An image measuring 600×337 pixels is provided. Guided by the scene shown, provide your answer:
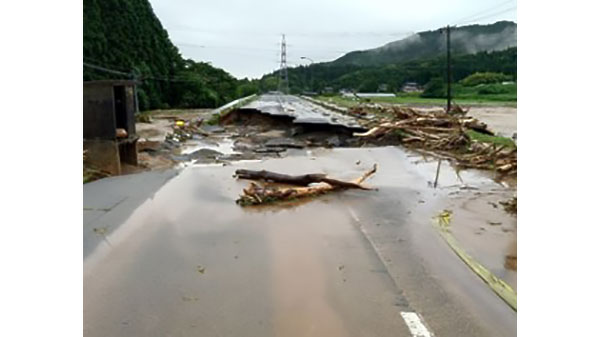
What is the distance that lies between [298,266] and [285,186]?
4.41 meters

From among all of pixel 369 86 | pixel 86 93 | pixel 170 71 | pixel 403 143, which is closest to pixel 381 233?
pixel 86 93

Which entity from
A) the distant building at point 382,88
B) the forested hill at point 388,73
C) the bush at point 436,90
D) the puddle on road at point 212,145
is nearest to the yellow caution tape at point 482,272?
the puddle on road at point 212,145

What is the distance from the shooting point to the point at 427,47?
95625 millimetres

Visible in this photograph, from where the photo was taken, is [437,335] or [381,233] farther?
[381,233]

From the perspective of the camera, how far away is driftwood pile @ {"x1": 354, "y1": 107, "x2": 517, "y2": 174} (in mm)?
12734

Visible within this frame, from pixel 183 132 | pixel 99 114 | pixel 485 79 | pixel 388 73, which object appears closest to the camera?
pixel 99 114

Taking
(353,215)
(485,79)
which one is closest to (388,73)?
(485,79)

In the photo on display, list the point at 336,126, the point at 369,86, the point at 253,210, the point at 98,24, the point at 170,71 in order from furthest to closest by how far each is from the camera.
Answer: the point at 369,86
the point at 170,71
the point at 98,24
the point at 336,126
the point at 253,210

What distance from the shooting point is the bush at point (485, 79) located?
59938 millimetres

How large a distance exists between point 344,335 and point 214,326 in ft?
3.26

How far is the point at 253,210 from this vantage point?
8.09 m

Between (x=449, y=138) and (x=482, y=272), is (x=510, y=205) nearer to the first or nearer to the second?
(x=482, y=272)

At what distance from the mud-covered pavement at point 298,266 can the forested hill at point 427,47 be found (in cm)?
7000

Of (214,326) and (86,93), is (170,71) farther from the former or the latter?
(214,326)
